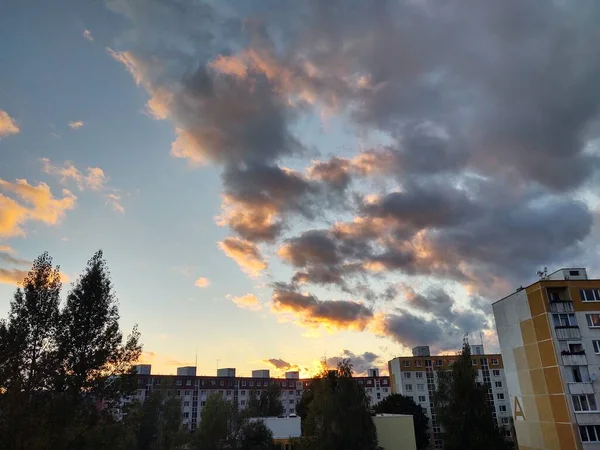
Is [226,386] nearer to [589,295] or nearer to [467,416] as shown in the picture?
[467,416]

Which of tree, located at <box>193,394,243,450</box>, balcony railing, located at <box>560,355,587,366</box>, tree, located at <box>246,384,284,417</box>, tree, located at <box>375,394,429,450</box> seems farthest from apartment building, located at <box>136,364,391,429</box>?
balcony railing, located at <box>560,355,587,366</box>

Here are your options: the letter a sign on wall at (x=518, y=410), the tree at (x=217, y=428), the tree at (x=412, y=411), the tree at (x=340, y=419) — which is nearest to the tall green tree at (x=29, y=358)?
the tree at (x=340, y=419)

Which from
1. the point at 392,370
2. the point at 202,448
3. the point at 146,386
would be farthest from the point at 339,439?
the point at 146,386

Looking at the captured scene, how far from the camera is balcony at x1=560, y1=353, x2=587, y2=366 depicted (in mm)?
49344

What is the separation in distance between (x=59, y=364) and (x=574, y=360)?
5443 centimetres

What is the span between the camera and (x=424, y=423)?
93625 mm

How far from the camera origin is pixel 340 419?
50.4m

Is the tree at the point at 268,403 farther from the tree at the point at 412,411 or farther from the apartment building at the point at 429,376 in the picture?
the apartment building at the point at 429,376

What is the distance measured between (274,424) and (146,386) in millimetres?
69032

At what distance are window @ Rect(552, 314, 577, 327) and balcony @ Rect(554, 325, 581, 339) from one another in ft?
1.03

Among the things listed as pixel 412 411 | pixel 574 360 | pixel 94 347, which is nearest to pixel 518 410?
pixel 574 360

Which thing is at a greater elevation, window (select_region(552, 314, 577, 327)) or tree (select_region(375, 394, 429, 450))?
window (select_region(552, 314, 577, 327))

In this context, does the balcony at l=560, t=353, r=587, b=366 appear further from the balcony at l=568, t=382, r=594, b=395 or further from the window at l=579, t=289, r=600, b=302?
the window at l=579, t=289, r=600, b=302

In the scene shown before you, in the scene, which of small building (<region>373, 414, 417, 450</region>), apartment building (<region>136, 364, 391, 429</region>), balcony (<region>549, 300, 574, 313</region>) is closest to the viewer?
balcony (<region>549, 300, 574, 313</region>)
